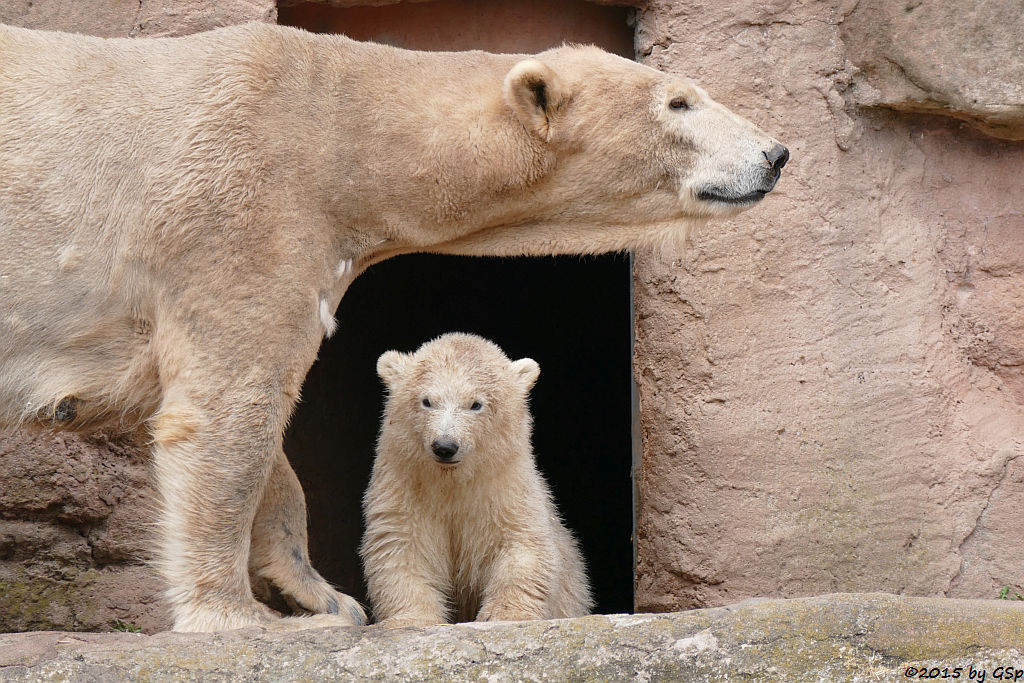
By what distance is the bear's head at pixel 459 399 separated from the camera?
4.88 metres

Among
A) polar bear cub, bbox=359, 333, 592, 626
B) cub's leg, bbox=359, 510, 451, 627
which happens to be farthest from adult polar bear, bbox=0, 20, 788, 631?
polar bear cub, bbox=359, 333, 592, 626

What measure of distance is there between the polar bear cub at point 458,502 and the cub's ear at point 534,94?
1.13m

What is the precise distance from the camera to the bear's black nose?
14.9 ft

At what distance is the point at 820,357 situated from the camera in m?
5.42

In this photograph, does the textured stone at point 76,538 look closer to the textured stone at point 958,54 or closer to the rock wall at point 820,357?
the rock wall at point 820,357

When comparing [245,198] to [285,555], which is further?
[285,555]

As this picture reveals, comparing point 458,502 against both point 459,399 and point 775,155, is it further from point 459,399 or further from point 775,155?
point 775,155

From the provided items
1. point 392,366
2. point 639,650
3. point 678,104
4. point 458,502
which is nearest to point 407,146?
point 678,104

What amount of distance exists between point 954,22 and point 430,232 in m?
2.51

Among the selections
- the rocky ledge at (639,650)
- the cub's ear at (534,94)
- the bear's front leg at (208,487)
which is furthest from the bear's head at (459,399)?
the rocky ledge at (639,650)

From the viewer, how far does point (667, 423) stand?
546 cm

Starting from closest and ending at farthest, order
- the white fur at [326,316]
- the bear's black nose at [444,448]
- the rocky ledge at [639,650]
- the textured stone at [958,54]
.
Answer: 1. the rocky ledge at [639,650]
2. the white fur at [326,316]
3. the bear's black nose at [444,448]
4. the textured stone at [958,54]

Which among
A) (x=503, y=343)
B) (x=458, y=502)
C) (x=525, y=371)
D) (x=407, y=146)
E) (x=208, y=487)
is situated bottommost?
(x=458, y=502)

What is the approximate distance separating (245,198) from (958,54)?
3.12 metres
